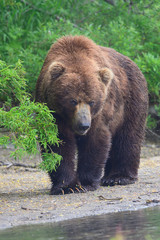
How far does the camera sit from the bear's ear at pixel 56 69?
6414 mm

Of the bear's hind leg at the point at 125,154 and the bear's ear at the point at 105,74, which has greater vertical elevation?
the bear's ear at the point at 105,74

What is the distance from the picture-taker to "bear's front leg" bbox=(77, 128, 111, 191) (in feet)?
22.9

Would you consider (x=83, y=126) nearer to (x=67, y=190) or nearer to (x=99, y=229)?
(x=67, y=190)

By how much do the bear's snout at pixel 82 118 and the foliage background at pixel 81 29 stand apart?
401cm

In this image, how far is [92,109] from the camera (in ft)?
21.4

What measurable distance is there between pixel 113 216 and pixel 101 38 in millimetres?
6353

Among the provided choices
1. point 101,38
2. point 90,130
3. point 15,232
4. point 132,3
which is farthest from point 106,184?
point 132,3

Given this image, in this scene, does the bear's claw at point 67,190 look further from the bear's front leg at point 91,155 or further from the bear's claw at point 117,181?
the bear's claw at point 117,181

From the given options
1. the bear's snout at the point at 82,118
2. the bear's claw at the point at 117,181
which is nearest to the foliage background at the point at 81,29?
the bear's claw at the point at 117,181

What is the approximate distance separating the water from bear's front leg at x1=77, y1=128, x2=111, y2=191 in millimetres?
1437

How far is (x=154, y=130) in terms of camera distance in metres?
12.4

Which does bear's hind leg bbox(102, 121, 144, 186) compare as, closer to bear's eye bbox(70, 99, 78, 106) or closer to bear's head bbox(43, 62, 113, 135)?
bear's head bbox(43, 62, 113, 135)

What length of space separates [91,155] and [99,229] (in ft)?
7.12

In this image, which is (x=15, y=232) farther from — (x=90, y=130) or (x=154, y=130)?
(x=154, y=130)
